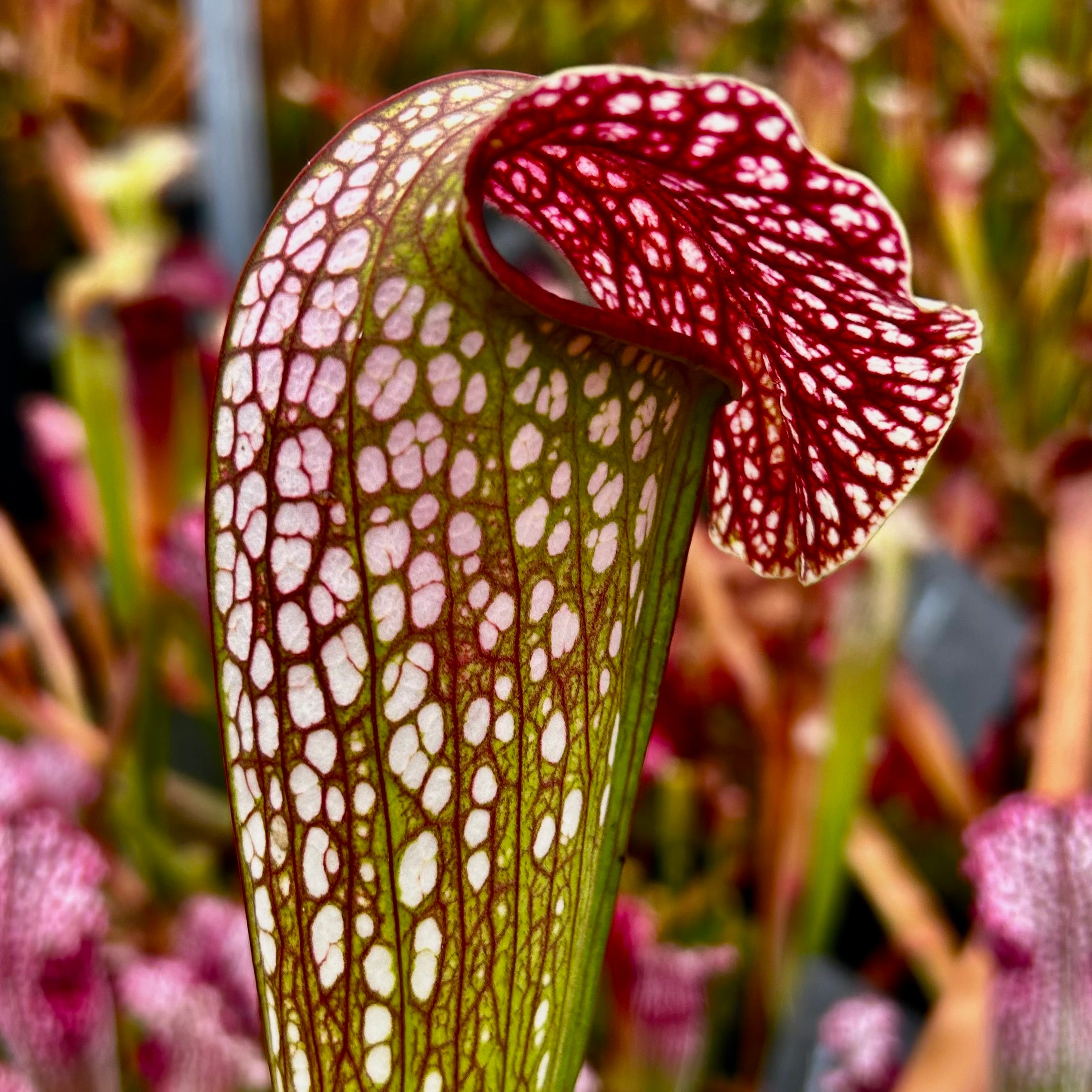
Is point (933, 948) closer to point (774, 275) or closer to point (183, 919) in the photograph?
point (183, 919)

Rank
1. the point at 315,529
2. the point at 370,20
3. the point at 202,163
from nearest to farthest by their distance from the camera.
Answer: the point at 315,529, the point at 202,163, the point at 370,20

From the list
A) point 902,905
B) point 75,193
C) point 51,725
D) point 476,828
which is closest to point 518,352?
point 476,828

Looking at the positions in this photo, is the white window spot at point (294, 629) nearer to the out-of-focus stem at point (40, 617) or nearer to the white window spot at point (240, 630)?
the white window spot at point (240, 630)

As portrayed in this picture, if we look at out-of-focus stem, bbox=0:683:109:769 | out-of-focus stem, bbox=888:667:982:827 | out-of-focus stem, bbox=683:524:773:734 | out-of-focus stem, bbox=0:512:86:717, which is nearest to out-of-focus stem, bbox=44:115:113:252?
out-of-focus stem, bbox=0:512:86:717

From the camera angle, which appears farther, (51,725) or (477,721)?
(51,725)

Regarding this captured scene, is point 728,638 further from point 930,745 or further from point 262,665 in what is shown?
point 262,665

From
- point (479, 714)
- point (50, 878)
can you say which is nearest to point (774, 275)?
point (479, 714)

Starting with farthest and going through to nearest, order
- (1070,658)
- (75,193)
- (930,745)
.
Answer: (75,193)
(930,745)
(1070,658)

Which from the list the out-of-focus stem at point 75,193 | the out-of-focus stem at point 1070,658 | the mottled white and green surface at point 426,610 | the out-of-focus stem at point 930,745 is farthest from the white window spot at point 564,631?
the out-of-focus stem at point 75,193
